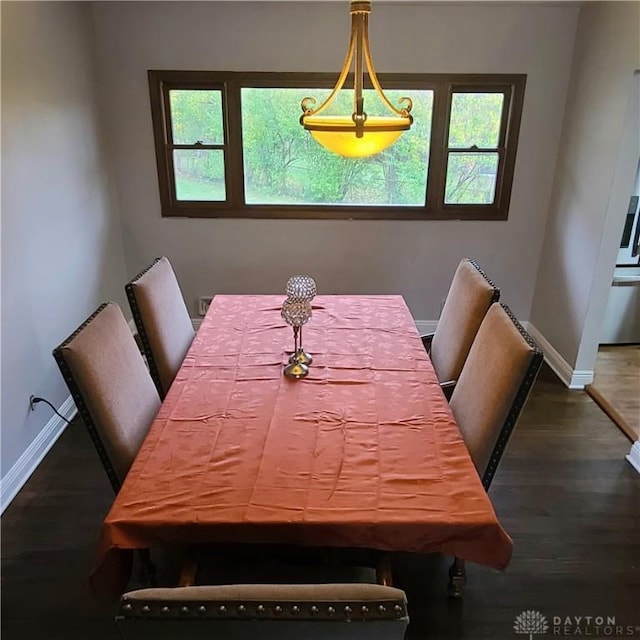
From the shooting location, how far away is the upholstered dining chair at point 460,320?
241 cm

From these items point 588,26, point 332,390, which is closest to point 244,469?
point 332,390

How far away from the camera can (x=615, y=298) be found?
164 inches

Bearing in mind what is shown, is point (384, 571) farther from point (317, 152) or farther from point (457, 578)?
point (317, 152)

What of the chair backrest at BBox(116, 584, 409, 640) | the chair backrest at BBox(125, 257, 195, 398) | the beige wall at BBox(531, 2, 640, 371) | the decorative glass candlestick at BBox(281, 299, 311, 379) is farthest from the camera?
the beige wall at BBox(531, 2, 640, 371)

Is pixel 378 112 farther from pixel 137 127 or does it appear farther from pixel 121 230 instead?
pixel 121 230

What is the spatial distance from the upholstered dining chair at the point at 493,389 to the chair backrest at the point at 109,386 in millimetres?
1160

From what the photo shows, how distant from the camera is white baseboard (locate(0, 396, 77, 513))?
2.59 metres

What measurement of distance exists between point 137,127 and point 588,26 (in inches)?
114

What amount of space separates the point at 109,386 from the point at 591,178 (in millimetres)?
2963

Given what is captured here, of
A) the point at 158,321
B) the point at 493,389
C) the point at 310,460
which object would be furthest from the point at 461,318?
the point at 158,321

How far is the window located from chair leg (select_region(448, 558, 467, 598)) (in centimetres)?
252

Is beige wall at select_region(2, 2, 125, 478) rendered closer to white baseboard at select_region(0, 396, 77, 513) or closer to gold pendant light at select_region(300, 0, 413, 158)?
white baseboard at select_region(0, 396, 77, 513)

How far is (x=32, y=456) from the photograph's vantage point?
281 cm
